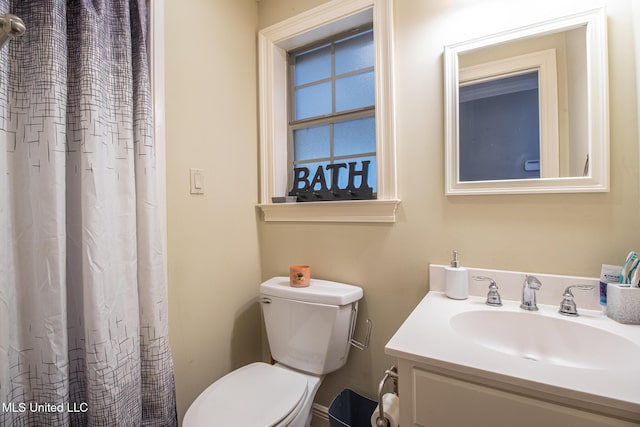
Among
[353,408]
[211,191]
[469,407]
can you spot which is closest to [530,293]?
[469,407]

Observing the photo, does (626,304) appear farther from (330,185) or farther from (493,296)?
(330,185)

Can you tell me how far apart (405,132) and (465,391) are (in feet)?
3.15

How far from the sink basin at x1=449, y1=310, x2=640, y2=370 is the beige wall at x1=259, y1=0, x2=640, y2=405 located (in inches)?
7.9

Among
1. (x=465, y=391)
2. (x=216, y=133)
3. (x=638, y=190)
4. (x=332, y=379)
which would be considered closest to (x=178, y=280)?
(x=216, y=133)

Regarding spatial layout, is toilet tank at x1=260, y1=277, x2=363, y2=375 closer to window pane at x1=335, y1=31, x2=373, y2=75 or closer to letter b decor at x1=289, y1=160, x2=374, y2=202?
letter b decor at x1=289, y1=160, x2=374, y2=202

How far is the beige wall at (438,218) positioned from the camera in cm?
90

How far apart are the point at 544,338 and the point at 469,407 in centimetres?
44

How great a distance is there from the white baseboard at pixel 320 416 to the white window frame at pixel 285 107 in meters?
0.96

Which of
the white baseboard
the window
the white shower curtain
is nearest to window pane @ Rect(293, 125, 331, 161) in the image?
the window

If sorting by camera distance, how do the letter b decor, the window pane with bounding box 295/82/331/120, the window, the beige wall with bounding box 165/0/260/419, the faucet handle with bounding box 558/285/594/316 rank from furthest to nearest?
the window pane with bounding box 295/82/331/120 → the window → the letter b decor → the beige wall with bounding box 165/0/260/419 → the faucet handle with bounding box 558/285/594/316

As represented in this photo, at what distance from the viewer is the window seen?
145 cm

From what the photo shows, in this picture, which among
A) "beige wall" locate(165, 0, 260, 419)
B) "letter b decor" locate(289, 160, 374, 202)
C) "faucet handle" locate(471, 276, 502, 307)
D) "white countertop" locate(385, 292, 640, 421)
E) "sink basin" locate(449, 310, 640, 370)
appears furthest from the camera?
"letter b decor" locate(289, 160, 374, 202)

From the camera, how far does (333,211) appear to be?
1.40 meters

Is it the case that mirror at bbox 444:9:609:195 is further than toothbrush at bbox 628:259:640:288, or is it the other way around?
mirror at bbox 444:9:609:195
